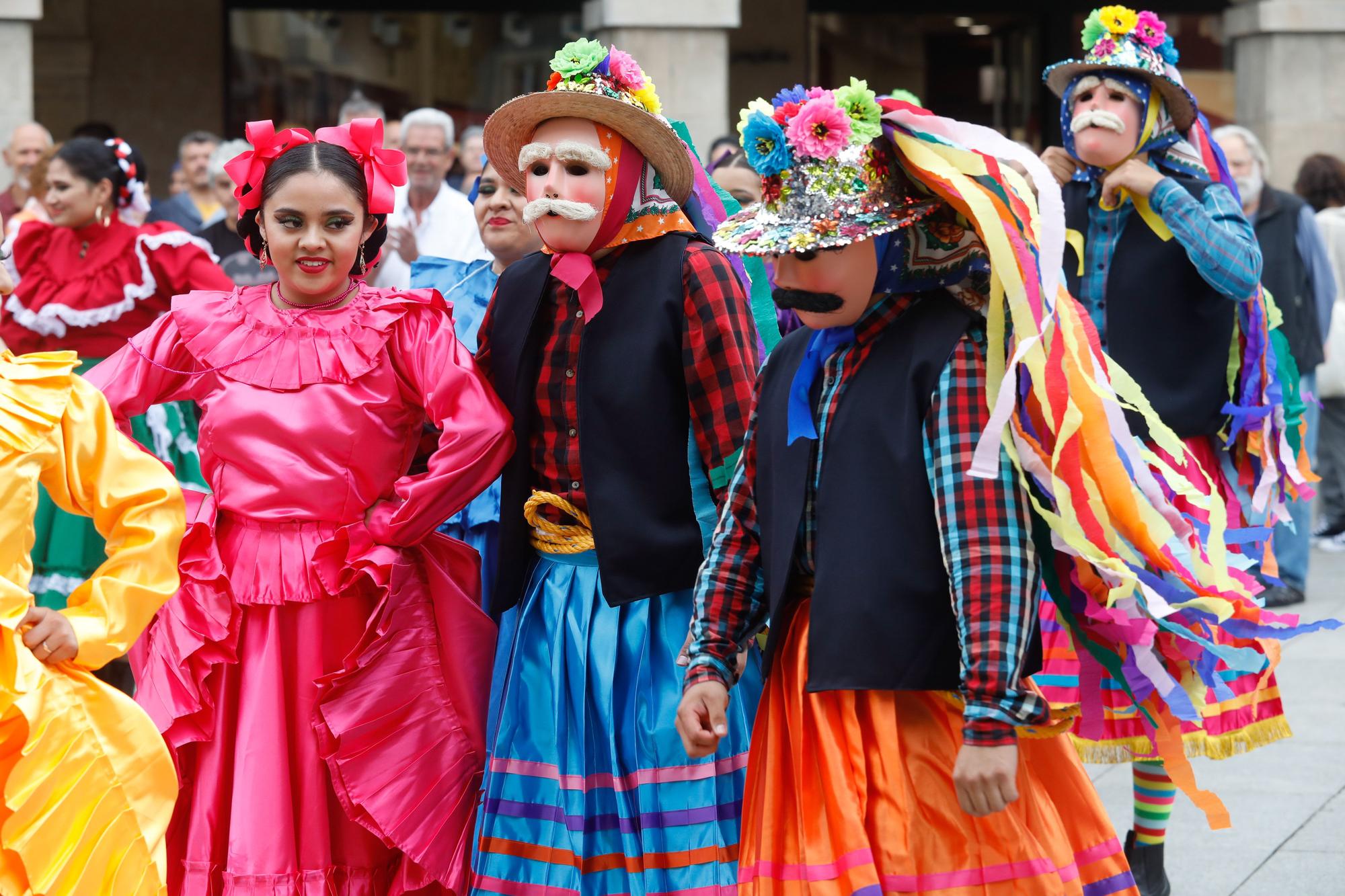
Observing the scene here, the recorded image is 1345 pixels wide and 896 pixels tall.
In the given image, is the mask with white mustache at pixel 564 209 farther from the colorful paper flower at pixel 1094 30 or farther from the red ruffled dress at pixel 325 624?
the colorful paper flower at pixel 1094 30

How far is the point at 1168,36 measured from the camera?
506 cm

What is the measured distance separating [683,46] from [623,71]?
7.46 meters

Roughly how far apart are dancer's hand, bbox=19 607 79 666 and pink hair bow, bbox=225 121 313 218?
48.3 inches

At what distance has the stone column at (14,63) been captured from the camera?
32.2 feet

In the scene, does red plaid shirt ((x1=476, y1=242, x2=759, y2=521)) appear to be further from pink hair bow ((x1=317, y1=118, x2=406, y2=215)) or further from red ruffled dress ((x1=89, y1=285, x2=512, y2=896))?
pink hair bow ((x1=317, y1=118, x2=406, y2=215))

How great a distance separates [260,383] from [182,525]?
655 mm

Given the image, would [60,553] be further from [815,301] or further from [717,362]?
[815,301]

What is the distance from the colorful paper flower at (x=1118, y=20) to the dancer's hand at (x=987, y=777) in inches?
109

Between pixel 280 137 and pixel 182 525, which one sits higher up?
pixel 280 137

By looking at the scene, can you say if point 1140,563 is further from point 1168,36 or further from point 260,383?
point 1168,36

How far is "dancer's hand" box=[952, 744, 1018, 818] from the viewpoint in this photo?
269 centimetres

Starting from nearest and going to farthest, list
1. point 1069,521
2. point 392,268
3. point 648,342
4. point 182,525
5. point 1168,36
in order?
point 1069,521, point 182,525, point 648,342, point 1168,36, point 392,268

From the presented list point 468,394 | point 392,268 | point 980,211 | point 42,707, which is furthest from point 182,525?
point 392,268

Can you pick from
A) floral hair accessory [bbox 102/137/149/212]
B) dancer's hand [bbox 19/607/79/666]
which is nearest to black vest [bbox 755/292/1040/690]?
dancer's hand [bbox 19/607/79/666]
